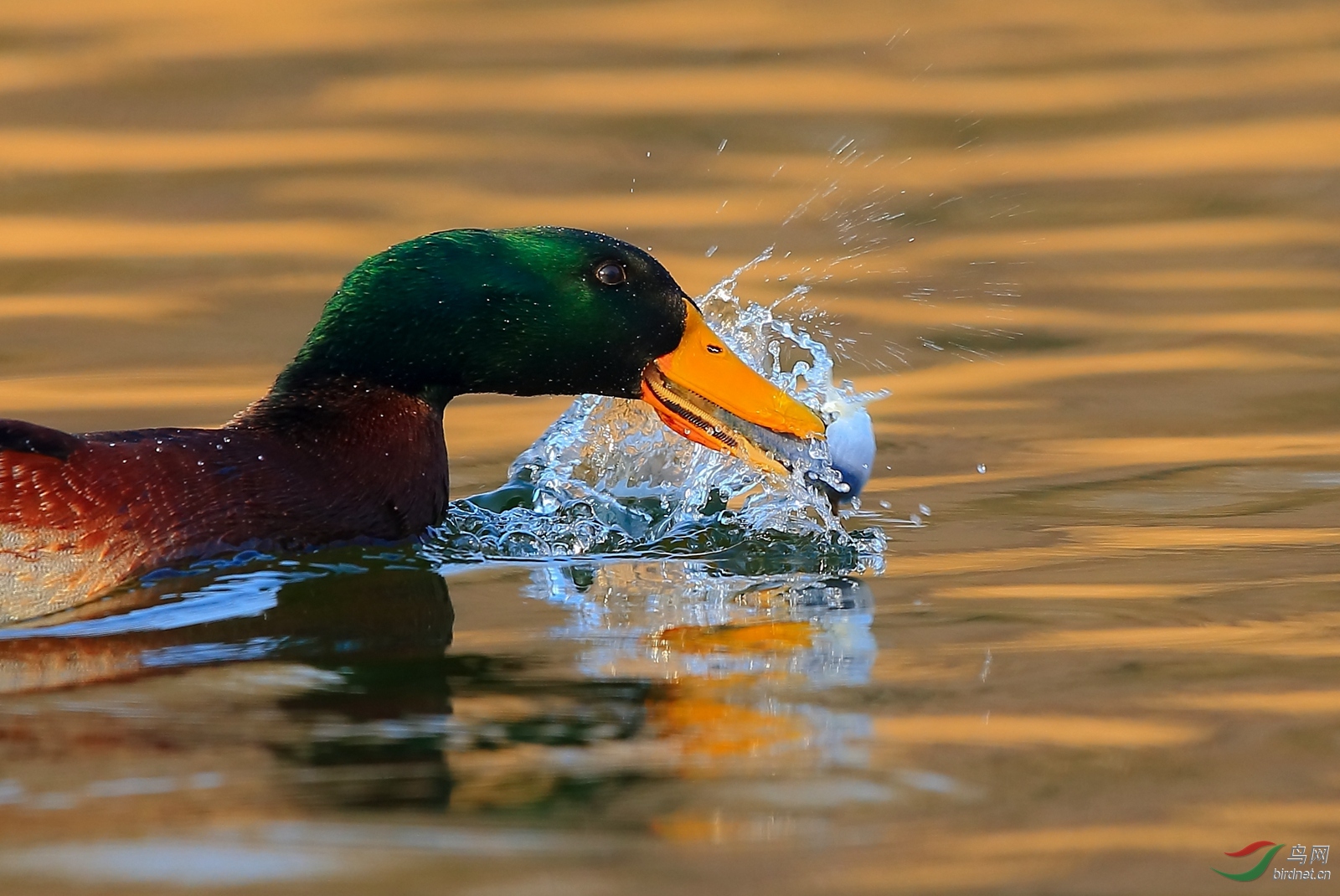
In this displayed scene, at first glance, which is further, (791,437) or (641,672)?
(791,437)

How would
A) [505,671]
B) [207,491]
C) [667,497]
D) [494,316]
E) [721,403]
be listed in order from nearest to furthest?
[505,671]
[207,491]
[494,316]
[721,403]
[667,497]

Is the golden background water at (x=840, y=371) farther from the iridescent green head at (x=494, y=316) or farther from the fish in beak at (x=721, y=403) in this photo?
the iridescent green head at (x=494, y=316)

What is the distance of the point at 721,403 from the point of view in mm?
6977

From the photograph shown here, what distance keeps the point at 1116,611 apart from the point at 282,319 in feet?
16.4

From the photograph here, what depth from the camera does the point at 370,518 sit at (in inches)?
263

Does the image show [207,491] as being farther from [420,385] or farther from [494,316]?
[494,316]

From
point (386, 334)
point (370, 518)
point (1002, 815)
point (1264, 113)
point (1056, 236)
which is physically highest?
point (1264, 113)

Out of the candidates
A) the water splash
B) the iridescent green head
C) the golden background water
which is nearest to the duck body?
the iridescent green head

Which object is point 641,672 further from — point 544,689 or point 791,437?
point 791,437

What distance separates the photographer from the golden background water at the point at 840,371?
165 inches

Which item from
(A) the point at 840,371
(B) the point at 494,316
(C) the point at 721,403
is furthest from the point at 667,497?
(A) the point at 840,371

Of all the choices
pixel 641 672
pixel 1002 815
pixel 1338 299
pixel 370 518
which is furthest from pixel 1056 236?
pixel 1002 815

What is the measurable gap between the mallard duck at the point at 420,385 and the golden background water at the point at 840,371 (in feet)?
1.77

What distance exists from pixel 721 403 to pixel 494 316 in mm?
764
